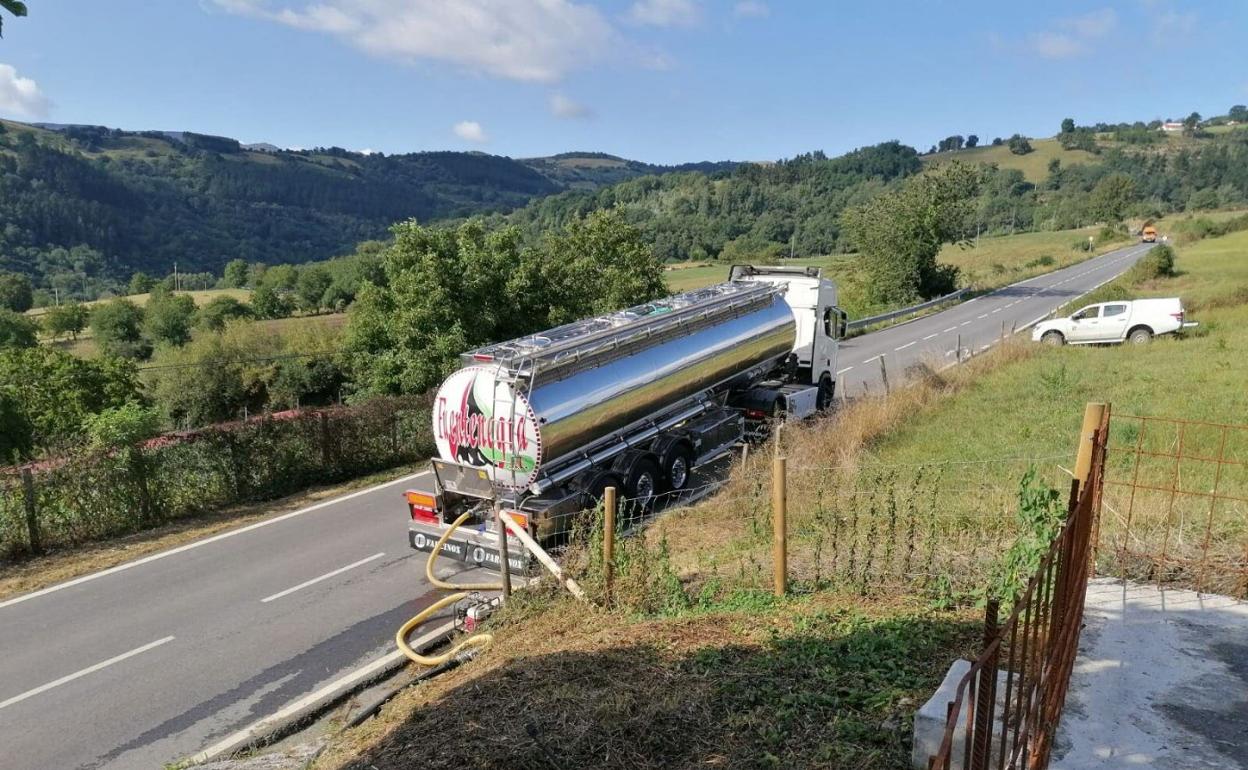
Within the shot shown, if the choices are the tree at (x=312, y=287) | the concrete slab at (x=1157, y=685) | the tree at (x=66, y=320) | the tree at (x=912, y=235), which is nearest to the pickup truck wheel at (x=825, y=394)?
the concrete slab at (x=1157, y=685)

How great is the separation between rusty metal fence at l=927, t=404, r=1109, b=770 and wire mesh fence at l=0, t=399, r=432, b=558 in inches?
524

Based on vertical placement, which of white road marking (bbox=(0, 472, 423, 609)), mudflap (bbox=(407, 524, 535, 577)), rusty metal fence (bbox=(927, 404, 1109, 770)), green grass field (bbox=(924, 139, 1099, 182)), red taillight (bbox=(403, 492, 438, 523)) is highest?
green grass field (bbox=(924, 139, 1099, 182))

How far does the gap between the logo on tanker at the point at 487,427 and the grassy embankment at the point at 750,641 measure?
7.17ft

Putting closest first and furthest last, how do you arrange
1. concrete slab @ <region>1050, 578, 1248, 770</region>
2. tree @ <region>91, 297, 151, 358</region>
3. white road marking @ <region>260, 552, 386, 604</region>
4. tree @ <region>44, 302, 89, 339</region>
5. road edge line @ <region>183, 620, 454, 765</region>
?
concrete slab @ <region>1050, 578, 1248, 770</region> < road edge line @ <region>183, 620, 454, 765</region> < white road marking @ <region>260, 552, 386, 604</region> < tree @ <region>91, 297, 151, 358</region> < tree @ <region>44, 302, 89, 339</region>

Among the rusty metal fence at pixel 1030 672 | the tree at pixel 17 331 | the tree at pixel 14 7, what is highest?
the tree at pixel 14 7

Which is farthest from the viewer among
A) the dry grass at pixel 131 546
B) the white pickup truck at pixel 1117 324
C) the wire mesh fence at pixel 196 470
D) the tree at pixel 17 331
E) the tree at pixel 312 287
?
the tree at pixel 312 287

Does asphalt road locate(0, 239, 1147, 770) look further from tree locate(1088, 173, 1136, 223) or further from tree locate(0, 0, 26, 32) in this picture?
tree locate(1088, 173, 1136, 223)

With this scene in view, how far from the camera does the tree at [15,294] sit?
99.9 m

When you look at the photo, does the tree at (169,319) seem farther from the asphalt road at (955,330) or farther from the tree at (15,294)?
the asphalt road at (955,330)

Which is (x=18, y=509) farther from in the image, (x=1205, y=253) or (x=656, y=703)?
(x=1205, y=253)

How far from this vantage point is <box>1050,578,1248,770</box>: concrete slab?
4305 mm

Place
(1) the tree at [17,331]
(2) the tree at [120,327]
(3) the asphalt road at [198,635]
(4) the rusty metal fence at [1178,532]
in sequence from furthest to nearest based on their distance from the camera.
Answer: (2) the tree at [120,327], (1) the tree at [17,331], (3) the asphalt road at [198,635], (4) the rusty metal fence at [1178,532]

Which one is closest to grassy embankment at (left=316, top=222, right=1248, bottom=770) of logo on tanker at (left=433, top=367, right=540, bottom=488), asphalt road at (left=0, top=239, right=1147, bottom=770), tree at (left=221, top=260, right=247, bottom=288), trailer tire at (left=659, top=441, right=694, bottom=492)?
trailer tire at (left=659, top=441, right=694, bottom=492)

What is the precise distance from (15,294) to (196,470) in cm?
A: 11637
